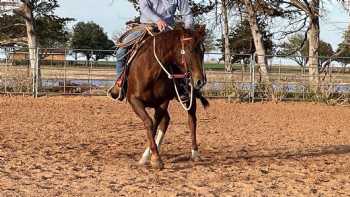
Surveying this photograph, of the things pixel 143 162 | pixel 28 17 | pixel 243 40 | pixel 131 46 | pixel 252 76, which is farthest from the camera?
pixel 243 40

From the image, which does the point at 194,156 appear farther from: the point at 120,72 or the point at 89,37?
the point at 89,37

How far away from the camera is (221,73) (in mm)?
20750

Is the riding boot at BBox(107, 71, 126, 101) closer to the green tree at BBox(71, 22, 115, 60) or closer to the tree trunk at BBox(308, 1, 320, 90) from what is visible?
the tree trunk at BBox(308, 1, 320, 90)

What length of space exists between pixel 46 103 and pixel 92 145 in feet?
27.9

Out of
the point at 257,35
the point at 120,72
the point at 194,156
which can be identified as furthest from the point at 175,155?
the point at 257,35

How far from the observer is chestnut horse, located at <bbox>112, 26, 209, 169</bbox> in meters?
6.79

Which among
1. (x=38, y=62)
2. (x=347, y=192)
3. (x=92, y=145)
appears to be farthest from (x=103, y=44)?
(x=347, y=192)

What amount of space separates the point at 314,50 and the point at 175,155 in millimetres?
14470

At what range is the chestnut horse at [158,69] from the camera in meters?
6.79

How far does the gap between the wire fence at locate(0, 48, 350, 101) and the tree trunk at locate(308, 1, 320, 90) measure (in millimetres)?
168

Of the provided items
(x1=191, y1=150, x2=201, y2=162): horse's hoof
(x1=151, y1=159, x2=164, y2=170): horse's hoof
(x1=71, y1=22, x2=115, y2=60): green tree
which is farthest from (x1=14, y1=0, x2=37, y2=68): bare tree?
(x1=71, y1=22, x2=115, y2=60): green tree

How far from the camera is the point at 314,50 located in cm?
2158

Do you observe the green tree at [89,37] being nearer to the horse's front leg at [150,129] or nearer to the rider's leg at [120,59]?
the rider's leg at [120,59]

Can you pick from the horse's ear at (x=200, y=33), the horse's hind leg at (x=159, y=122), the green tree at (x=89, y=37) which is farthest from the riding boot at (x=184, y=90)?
the green tree at (x=89, y=37)
